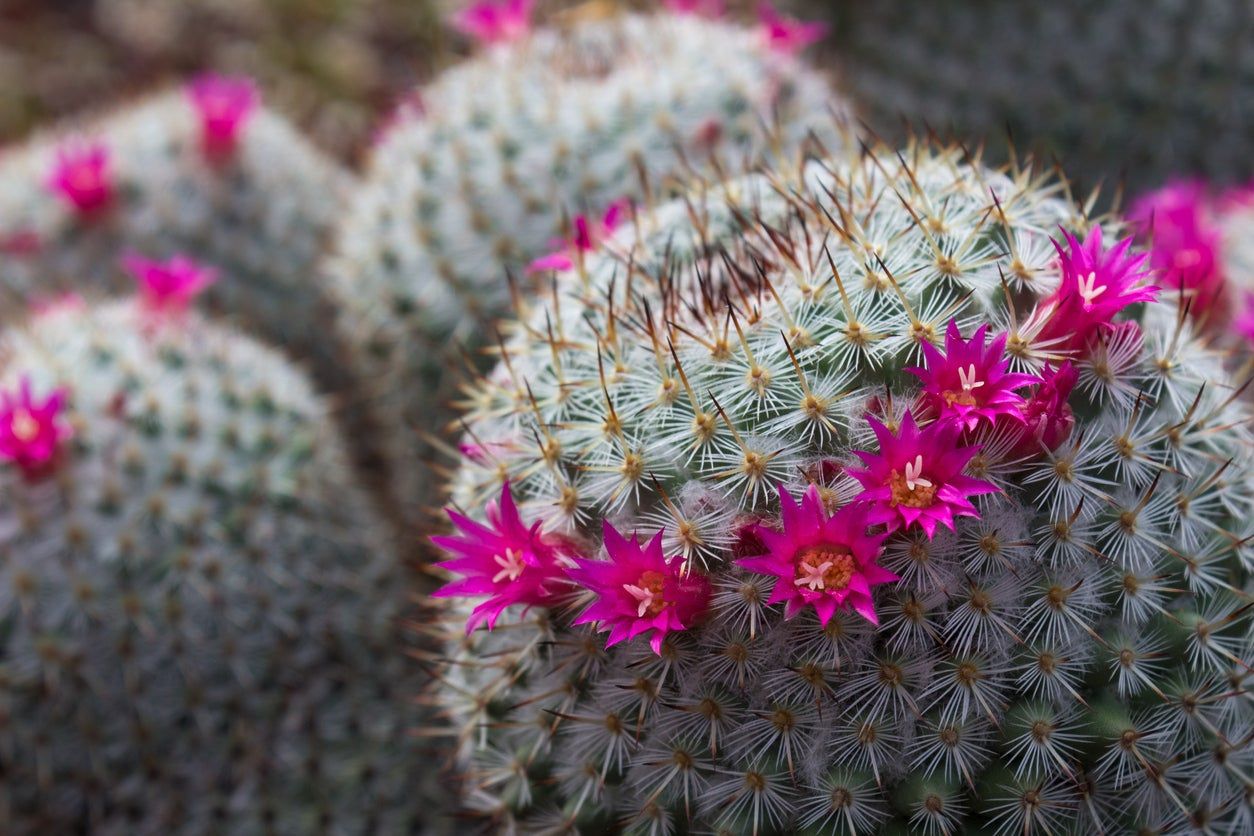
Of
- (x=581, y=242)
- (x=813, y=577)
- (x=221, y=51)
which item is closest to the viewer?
(x=813, y=577)

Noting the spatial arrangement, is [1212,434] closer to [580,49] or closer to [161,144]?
[580,49]

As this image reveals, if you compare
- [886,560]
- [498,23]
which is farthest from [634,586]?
[498,23]

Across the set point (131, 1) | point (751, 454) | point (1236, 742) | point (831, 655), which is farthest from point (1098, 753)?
point (131, 1)

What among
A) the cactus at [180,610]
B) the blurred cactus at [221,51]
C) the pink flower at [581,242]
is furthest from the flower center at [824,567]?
the blurred cactus at [221,51]

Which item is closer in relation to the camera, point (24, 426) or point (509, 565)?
point (509, 565)

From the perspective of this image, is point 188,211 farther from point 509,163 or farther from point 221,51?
point 221,51

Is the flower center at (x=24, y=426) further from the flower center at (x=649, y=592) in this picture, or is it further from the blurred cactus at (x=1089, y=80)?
the blurred cactus at (x=1089, y=80)
